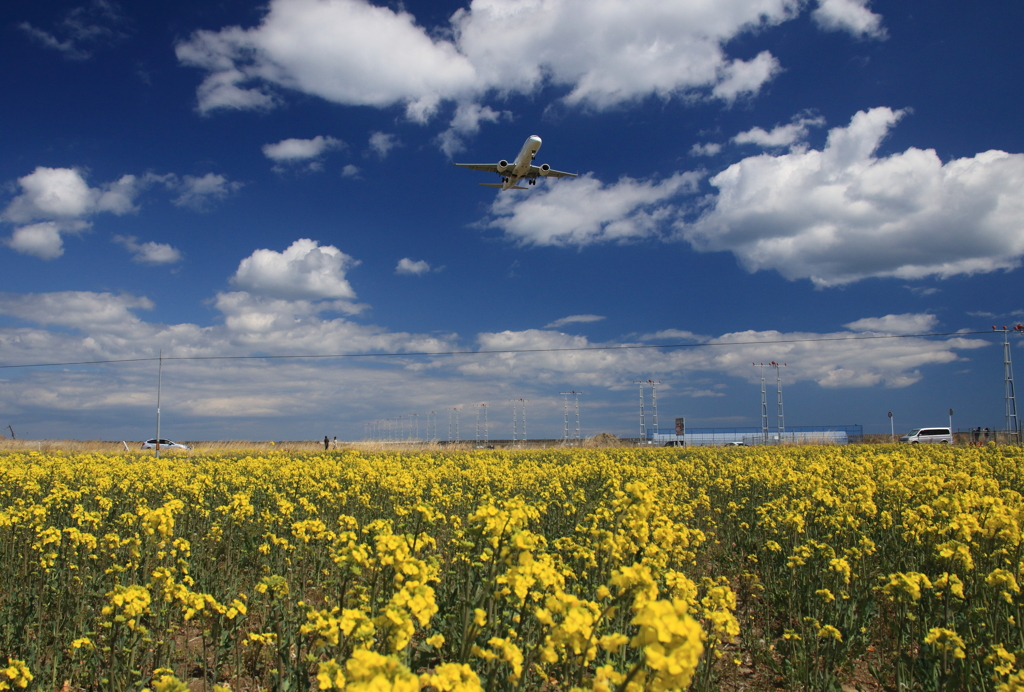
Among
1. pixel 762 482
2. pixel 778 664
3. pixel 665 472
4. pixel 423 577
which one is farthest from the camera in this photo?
pixel 665 472

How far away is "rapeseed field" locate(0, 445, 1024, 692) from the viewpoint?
120 inches

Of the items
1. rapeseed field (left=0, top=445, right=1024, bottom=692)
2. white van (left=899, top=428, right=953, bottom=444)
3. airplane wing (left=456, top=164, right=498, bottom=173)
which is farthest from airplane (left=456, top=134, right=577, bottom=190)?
white van (left=899, top=428, right=953, bottom=444)

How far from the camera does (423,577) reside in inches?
134

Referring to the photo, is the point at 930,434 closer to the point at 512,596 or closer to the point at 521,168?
the point at 521,168

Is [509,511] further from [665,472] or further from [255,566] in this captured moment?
[665,472]

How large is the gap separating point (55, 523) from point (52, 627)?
3423 millimetres

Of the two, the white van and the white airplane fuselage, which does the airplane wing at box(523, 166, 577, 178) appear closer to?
the white airplane fuselage

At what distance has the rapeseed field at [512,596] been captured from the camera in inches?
120

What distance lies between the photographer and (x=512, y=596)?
13.6 ft

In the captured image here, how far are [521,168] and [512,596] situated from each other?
33.3m

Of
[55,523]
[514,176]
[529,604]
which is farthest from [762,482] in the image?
[514,176]

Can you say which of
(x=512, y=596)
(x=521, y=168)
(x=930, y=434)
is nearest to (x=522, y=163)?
(x=521, y=168)

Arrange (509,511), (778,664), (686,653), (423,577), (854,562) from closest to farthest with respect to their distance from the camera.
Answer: (686,653), (423,577), (509,511), (778,664), (854,562)

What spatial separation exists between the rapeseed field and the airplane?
88.3 ft
